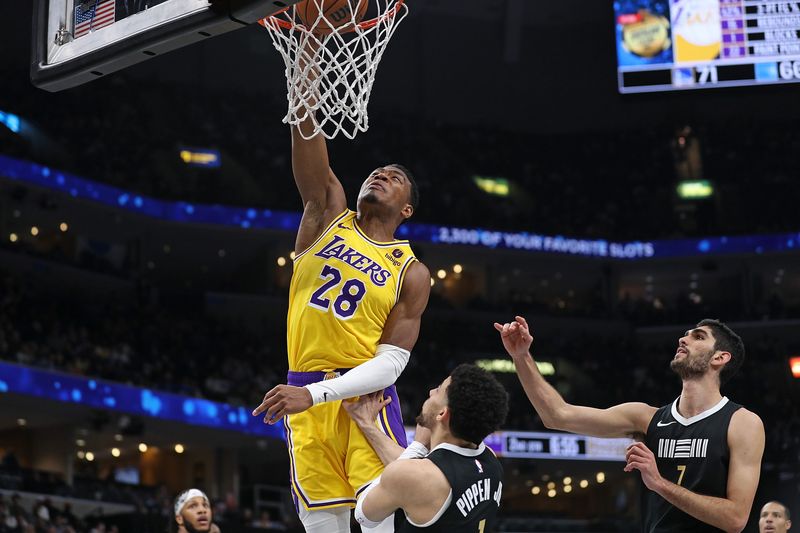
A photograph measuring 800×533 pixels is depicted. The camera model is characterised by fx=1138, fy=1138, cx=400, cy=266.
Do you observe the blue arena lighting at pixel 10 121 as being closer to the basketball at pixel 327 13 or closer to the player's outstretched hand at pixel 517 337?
the basketball at pixel 327 13

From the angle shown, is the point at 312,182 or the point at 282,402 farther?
the point at 312,182

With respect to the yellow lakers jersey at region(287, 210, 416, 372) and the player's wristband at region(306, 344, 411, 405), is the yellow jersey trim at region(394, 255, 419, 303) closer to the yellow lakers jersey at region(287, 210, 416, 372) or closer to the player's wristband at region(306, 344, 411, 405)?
the yellow lakers jersey at region(287, 210, 416, 372)

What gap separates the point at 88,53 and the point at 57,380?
16470 millimetres

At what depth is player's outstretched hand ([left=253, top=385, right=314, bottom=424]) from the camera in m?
4.70

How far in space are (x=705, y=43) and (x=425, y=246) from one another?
32.6ft

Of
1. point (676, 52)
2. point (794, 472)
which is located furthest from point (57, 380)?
point (794, 472)

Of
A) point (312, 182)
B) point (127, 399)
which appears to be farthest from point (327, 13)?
point (127, 399)

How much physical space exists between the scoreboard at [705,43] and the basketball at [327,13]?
18024mm

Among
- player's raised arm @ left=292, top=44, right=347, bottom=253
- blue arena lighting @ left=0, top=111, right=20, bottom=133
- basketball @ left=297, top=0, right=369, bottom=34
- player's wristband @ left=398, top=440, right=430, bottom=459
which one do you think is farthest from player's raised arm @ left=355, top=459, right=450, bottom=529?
blue arena lighting @ left=0, top=111, right=20, bottom=133

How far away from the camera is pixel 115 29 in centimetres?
495

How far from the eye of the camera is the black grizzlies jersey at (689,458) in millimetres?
5035

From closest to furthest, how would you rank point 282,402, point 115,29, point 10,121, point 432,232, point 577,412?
point 282,402 → point 115,29 → point 577,412 → point 10,121 → point 432,232

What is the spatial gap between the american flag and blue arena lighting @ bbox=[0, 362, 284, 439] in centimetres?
1566

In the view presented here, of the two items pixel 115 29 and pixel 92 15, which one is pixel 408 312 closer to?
pixel 115 29
